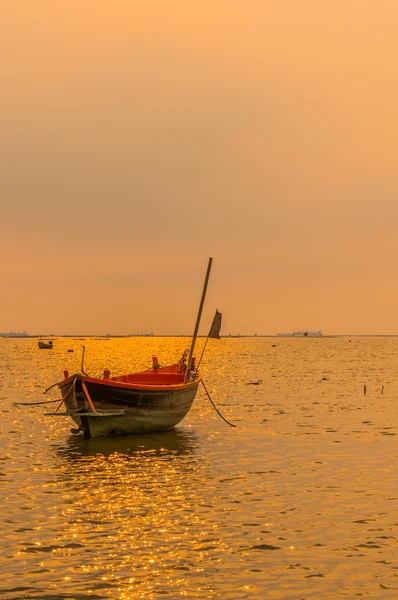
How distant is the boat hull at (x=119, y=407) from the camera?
29062 millimetres

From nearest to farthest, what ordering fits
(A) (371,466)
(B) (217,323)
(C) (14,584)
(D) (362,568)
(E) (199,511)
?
(C) (14,584), (D) (362,568), (E) (199,511), (A) (371,466), (B) (217,323)

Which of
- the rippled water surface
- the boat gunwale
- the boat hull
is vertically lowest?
the rippled water surface

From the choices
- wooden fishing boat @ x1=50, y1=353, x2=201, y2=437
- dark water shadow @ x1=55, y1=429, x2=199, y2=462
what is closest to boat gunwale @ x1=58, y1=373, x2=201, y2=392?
wooden fishing boat @ x1=50, y1=353, x2=201, y2=437

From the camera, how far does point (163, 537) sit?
51.9ft

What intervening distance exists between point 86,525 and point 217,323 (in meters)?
21.1

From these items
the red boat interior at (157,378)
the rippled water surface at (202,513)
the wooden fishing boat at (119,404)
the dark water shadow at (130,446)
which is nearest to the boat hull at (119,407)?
the wooden fishing boat at (119,404)

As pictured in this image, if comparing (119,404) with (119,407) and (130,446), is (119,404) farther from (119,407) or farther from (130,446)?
Result: (130,446)

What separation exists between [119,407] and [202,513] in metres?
12.6

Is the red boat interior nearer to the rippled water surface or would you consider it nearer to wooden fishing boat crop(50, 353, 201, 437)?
wooden fishing boat crop(50, 353, 201, 437)

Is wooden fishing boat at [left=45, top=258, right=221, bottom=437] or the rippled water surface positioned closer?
the rippled water surface

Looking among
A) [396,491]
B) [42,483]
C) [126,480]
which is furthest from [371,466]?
[42,483]

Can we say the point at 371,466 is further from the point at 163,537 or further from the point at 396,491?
the point at 163,537

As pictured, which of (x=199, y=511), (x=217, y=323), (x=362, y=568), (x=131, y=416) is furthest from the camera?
(x=217, y=323)

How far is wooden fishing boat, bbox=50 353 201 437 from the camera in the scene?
29.0m
